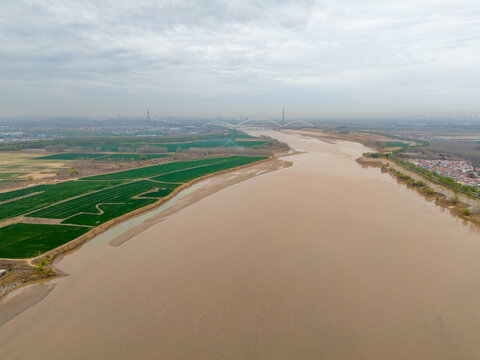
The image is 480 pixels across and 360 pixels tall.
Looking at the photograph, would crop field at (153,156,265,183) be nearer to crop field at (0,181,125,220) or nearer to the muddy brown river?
crop field at (0,181,125,220)

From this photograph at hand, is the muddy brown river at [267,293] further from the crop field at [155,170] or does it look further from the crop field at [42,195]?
the crop field at [155,170]

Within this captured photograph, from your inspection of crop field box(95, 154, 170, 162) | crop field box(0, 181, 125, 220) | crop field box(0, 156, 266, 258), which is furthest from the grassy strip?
crop field box(0, 181, 125, 220)

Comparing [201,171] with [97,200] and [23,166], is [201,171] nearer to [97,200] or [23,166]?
[97,200]

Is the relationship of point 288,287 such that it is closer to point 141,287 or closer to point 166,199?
point 141,287

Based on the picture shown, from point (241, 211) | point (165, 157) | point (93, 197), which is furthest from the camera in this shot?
point (165, 157)

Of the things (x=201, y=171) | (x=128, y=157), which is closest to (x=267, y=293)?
(x=201, y=171)

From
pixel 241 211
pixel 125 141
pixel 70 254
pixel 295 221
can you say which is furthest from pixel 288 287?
pixel 125 141
